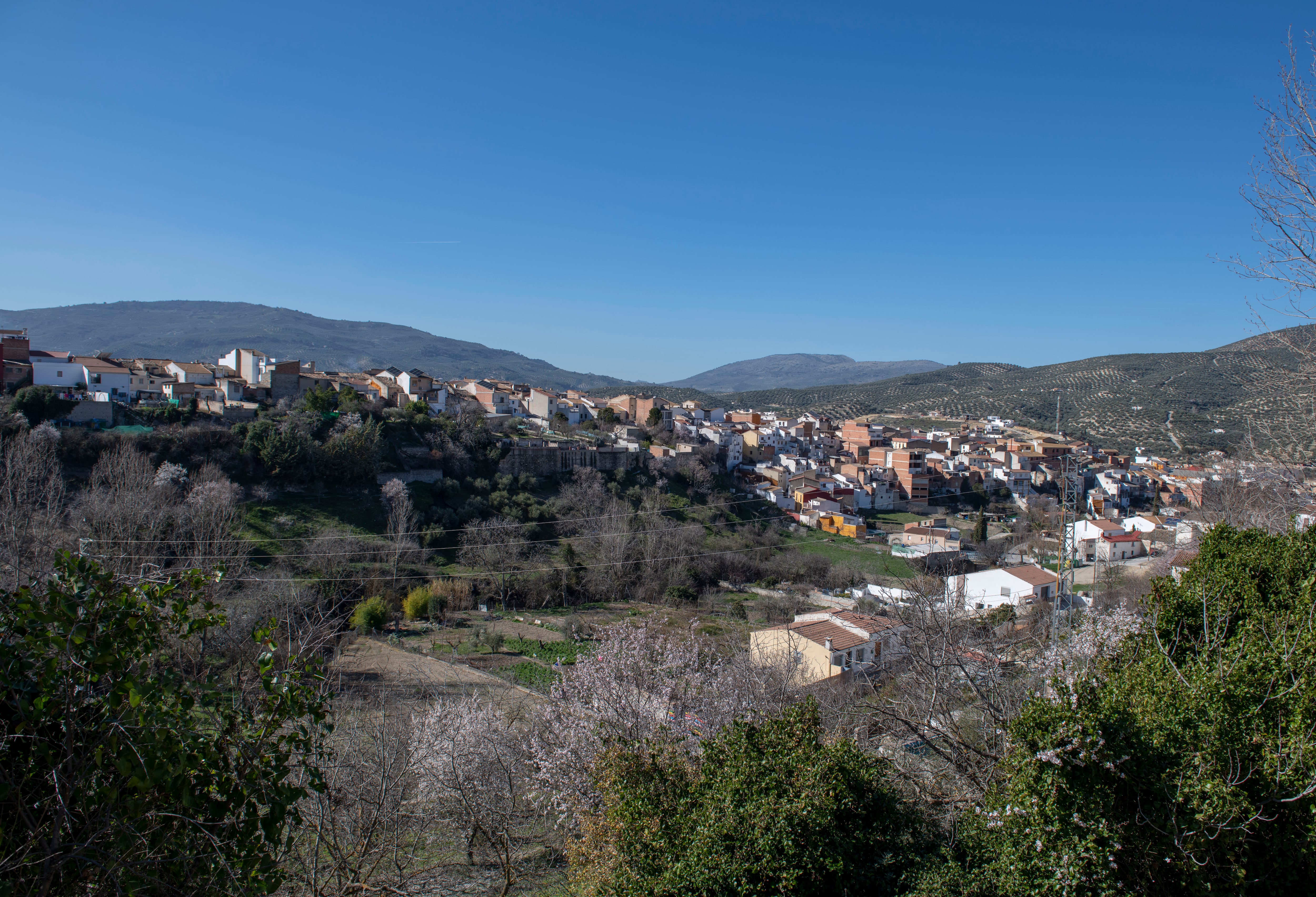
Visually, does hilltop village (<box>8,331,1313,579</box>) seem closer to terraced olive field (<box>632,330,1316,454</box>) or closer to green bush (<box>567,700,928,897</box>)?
terraced olive field (<box>632,330,1316,454</box>)

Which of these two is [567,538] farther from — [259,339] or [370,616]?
[259,339]

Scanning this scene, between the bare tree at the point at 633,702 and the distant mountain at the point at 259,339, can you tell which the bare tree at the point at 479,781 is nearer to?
the bare tree at the point at 633,702

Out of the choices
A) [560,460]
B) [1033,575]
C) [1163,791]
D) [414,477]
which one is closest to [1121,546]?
[1033,575]

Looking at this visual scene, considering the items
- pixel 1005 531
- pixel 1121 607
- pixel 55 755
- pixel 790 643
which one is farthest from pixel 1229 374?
pixel 55 755

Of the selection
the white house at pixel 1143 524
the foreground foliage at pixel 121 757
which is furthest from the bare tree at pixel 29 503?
the white house at pixel 1143 524

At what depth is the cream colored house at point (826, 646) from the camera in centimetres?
1430

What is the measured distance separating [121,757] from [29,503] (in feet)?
59.9

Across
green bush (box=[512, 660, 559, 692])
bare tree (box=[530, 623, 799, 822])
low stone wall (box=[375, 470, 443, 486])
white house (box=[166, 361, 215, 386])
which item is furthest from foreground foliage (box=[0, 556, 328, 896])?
white house (box=[166, 361, 215, 386])

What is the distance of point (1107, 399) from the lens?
194ft

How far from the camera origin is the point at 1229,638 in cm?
636

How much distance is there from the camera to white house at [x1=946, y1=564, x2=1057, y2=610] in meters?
22.4

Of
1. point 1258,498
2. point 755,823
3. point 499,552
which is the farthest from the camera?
point 499,552

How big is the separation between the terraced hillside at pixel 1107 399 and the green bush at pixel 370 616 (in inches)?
964

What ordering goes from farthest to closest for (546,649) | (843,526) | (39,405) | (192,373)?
(843,526) → (192,373) → (39,405) → (546,649)
